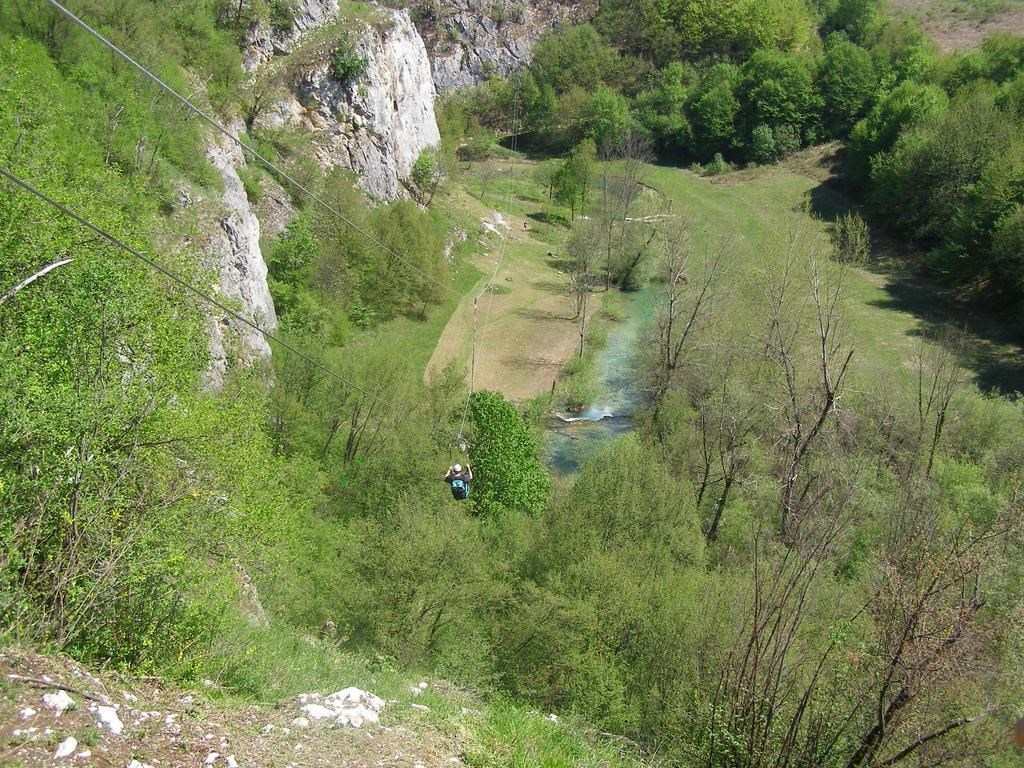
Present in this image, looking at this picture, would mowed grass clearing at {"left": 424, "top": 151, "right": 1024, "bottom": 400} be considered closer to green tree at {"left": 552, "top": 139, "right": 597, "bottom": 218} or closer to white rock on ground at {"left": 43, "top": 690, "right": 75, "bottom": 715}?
green tree at {"left": 552, "top": 139, "right": 597, "bottom": 218}

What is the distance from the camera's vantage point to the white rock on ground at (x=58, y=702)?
5926 mm

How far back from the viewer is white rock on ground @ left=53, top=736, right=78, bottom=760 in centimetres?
553

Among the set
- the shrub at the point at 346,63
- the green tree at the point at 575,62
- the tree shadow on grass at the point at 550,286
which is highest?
the green tree at the point at 575,62

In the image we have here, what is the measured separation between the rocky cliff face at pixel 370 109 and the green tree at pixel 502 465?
84.6 feet

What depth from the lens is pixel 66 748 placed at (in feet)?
18.3

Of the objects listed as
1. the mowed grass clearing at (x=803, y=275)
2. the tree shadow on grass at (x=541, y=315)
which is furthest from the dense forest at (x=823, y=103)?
the tree shadow on grass at (x=541, y=315)

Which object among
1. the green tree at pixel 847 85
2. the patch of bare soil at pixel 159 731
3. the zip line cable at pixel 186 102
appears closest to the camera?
the patch of bare soil at pixel 159 731

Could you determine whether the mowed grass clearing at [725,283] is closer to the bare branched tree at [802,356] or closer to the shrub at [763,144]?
the bare branched tree at [802,356]

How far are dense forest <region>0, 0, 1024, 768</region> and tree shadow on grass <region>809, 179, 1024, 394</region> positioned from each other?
115 cm

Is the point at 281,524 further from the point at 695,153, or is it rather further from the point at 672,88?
the point at 672,88

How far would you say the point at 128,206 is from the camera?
18188 mm

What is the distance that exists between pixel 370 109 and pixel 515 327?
1783 cm

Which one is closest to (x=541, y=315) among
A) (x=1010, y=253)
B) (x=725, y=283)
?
(x=725, y=283)

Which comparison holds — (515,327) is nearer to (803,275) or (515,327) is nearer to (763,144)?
(803,275)
